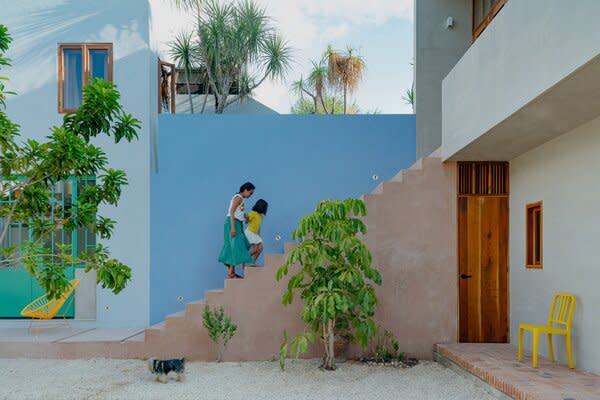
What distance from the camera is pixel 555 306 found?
23.0 feet

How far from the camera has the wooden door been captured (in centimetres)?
838

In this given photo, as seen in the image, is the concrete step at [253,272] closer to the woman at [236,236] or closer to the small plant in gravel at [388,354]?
the woman at [236,236]

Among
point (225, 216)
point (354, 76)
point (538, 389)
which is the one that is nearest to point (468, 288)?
point (538, 389)

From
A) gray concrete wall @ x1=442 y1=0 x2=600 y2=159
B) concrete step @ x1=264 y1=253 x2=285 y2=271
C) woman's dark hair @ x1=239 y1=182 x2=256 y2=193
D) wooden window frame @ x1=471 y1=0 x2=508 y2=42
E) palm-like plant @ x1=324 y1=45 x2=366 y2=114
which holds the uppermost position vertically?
palm-like plant @ x1=324 y1=45 x2=366 y2=114

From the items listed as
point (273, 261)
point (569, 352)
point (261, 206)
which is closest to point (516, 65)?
point (569, 352)

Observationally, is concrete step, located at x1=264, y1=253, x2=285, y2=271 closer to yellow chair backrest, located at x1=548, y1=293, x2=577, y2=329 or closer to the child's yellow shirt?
the child's yellow shirt

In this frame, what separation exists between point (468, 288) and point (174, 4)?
25.1 ft

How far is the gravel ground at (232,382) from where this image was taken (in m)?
6.66

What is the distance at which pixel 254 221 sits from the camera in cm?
907

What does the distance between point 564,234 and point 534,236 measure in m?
0.87

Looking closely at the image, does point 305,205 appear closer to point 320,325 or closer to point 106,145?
point 320,325

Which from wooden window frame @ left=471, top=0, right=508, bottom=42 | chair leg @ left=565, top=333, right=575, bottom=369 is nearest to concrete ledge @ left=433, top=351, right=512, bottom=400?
chair leg @ left=565, top=333, right=575, bottom=369

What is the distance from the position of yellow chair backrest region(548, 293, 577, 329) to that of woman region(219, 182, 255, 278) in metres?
3.86

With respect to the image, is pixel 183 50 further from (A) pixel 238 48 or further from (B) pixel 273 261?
(B) pixel 273 261
